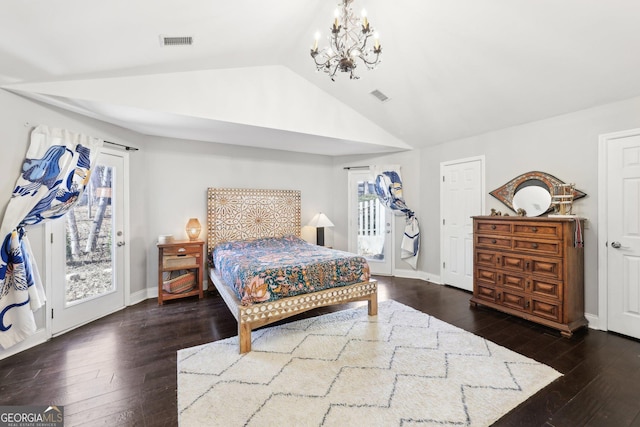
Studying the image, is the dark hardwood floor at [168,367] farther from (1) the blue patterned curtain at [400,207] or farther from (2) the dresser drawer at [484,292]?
(1) the blue patterned curtain at [400,207]

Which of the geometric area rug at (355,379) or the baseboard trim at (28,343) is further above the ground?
the baseboard trim at (28,343)

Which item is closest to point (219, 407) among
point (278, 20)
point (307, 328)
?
point (307, 328)

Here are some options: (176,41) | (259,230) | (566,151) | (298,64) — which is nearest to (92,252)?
(259,230)

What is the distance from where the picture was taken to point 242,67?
359 centimetres

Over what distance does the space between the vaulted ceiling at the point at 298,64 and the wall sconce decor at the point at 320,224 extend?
1627 mm

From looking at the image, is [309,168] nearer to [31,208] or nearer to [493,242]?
[493,242]

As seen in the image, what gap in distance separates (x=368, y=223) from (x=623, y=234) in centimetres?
360

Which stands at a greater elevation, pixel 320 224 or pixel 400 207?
pixel 400 207

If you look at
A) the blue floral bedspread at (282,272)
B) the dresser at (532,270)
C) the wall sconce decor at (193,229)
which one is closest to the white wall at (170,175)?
the wall sconce decor at (193,229)

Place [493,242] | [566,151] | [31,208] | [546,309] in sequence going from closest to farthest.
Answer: [31,208] < [546,309] < [566,151] < [493,242]

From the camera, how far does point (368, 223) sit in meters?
5.72

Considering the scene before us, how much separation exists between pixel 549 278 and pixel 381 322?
194 cm

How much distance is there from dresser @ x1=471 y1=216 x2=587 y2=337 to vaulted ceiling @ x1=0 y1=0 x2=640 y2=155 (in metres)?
1.49

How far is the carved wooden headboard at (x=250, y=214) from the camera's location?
4590mm
